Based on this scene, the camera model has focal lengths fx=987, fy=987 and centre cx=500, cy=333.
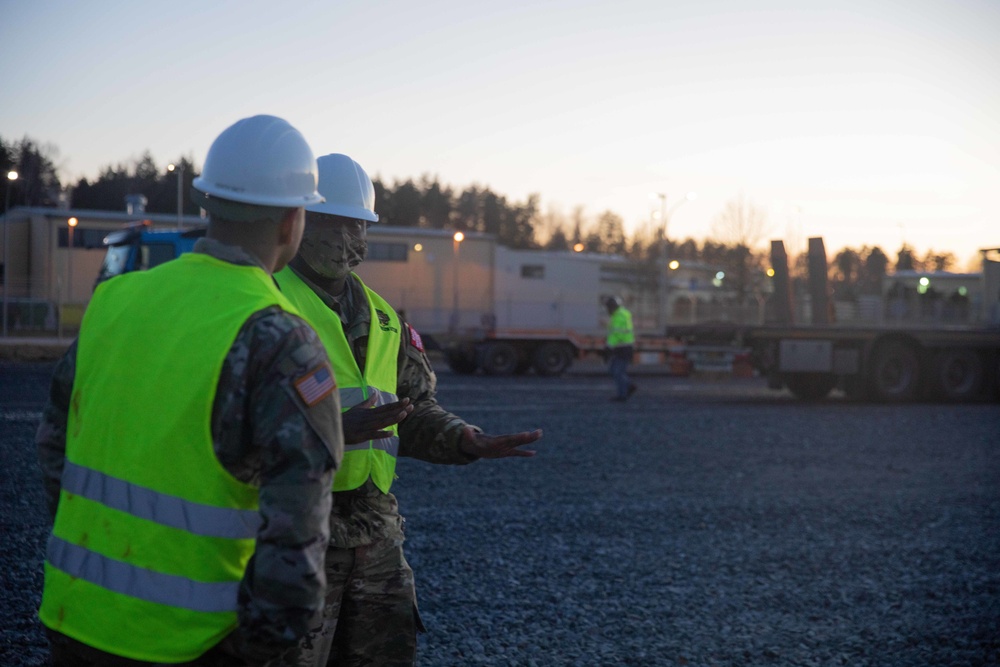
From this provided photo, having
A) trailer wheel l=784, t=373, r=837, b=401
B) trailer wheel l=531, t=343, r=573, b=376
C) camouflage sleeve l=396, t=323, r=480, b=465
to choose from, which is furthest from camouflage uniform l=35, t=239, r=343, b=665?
trailer wheel l=531, t=343, r=573, b=376

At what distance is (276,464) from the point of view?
1872mm

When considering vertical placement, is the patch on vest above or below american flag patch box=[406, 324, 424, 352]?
above

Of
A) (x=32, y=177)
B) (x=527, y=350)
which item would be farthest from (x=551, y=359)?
(x=32, y=177)

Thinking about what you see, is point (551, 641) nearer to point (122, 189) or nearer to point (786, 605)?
point (786, 605)

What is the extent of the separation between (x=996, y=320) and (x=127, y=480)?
23138 mm

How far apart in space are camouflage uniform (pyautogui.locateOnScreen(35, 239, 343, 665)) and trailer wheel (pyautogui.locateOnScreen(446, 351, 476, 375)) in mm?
23105

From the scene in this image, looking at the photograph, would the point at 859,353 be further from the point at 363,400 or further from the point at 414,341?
the point at 363,400

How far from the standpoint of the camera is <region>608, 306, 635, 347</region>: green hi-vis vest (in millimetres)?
17875

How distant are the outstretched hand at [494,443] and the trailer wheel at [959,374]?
1980 cm

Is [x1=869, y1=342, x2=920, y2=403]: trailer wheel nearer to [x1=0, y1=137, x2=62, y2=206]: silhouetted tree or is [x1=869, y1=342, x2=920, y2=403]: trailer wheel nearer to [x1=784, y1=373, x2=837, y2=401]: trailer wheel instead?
[x1=784, y1=373, x2=837, y2=401]: trailer wheel

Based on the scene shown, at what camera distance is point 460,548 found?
6.97 m

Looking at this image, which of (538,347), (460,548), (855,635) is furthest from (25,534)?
(538,347)

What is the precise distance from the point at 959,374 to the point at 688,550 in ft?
53.6

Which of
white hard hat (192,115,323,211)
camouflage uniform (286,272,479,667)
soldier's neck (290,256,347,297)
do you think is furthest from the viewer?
soldier's neck (290,256,347,297)
